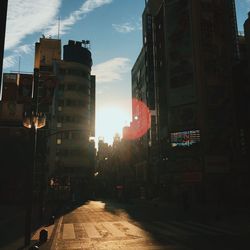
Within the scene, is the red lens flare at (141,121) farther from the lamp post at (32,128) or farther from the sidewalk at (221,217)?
the lamp post at (32,128)

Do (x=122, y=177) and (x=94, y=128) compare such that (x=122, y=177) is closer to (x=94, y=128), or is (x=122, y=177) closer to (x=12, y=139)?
(x=94, y=128)

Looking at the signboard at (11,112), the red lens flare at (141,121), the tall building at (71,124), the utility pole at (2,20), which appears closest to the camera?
the utility pole at (2,20)

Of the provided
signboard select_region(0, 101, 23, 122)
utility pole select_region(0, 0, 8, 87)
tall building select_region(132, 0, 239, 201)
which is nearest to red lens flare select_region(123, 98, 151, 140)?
tall building select_region(132, 0, 239, 201)

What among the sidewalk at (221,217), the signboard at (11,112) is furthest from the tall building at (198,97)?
the signboard at (11,112)

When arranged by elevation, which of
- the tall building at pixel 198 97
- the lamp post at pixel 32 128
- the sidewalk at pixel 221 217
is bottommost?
the sidewalk at pixel 221 217

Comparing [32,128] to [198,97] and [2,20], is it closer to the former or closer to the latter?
[2,20]

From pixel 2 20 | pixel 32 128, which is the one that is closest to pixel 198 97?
pixel 32 128

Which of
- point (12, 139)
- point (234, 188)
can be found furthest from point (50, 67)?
point (234, 188)

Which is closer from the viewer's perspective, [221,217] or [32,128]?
[32,128]

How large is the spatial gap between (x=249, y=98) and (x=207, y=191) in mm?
15076

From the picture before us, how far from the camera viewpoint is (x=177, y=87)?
56000 mm

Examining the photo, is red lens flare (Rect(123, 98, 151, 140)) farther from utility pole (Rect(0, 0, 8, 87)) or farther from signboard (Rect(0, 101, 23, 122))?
utility pole (Rect(0, 0, 8, 87))

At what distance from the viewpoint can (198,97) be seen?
53.8 metres

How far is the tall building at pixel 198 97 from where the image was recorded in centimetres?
5150
